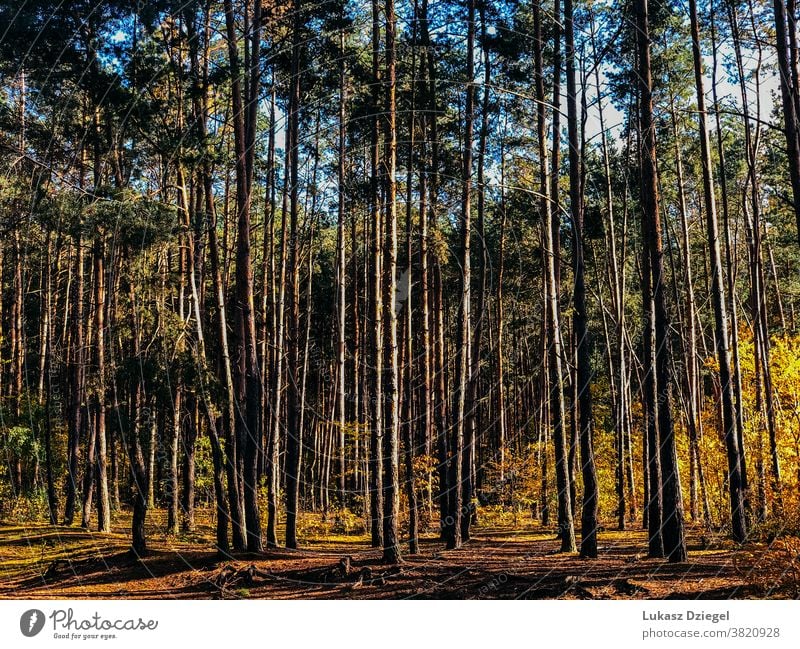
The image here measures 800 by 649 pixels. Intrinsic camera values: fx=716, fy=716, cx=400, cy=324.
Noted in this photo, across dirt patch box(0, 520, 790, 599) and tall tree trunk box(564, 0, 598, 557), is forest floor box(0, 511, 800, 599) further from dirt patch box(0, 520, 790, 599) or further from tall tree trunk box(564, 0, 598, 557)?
tall tree trunk box(564, 0, 598, 557)

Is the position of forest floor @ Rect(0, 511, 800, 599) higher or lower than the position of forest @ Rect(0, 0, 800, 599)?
lower

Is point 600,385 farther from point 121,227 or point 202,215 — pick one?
point 121,227

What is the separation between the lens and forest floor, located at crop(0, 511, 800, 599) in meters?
10.8

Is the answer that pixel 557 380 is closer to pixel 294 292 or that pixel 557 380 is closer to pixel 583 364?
pixel 583 364

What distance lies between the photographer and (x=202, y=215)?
61.5 ft

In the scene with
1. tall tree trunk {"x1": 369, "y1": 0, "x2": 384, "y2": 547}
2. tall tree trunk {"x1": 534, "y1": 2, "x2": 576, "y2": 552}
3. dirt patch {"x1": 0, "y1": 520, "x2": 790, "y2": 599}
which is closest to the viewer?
dirt patch {"x1": 0, "y1": 520, "x2": 790, "y2": 599}

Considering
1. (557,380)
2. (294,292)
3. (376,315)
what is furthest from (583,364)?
(294,292)

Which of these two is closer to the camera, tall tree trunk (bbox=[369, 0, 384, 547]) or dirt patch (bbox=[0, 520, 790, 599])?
dirt patch (bbox=[0, 520, 790, 599])

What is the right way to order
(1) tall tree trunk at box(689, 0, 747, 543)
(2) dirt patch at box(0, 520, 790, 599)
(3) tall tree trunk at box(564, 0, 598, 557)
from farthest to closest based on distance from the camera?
(3) tall tree trunk at box(564, 0, 598, 557)
(1) tall tree trunk at box(689, 0, 747, 543)
(2) dirt patch at box(0, 520, 790, 599)

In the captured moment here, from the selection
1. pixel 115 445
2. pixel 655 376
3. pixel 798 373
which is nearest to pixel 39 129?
pixel 655 376

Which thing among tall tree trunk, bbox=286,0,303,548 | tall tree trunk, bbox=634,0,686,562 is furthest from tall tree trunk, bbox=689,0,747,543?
tall tree trunk, bbox=286,0,303,548

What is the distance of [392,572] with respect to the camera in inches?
534

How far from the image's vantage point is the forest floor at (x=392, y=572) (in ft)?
35.3

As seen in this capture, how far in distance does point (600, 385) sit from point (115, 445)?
2701cm
